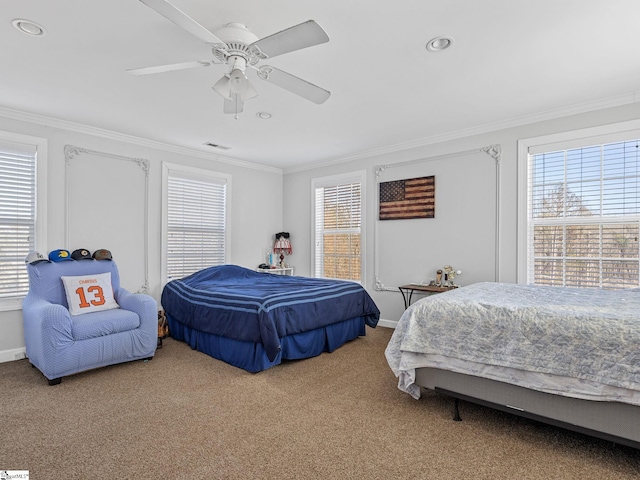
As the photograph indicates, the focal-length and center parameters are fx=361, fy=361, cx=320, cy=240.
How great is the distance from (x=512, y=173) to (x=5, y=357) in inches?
219

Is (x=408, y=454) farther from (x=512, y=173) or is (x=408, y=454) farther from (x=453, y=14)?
(x=512, y=173)

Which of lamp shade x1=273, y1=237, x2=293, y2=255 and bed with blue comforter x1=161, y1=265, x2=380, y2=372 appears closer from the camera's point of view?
bed with blue comforter x1=161, y1=265, x2=380, y2=372

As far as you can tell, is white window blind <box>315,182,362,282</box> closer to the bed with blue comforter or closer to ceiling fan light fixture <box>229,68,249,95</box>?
the bed with blue comforter

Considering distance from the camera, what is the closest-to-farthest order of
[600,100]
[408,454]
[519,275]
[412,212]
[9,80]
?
[408,454] < [9,80] < [600,100] < [519,275] < [412,212]

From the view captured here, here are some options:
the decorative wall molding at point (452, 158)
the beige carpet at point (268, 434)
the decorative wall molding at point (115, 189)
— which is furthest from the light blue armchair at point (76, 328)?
the decorative wall molding at point (452, 158)

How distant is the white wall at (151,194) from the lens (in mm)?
3727

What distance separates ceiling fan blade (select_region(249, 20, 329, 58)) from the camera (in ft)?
5.77

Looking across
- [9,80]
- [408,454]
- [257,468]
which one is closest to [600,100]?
[408,454]

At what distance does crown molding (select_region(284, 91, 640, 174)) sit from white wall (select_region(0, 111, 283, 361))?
1.36 meters

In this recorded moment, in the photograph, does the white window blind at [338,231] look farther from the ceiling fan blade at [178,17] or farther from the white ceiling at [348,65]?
the ceiling fan blade at [178,17]


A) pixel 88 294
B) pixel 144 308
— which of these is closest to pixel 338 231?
pixel 144 308

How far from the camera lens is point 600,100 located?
133 inches

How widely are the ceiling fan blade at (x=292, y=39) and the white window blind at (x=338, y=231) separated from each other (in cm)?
352

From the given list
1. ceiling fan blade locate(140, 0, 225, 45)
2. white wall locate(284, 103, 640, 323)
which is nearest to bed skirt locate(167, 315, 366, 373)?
white wall locate(284, 103, 640, 323)
